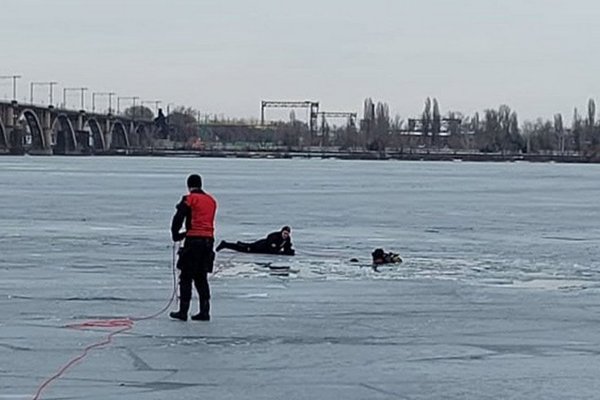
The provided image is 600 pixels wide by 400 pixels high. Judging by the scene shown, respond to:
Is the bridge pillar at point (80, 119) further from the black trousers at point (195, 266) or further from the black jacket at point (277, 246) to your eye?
the black trousers at point (195, 266)

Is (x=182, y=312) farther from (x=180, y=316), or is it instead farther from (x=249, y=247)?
(x=249, y=247)

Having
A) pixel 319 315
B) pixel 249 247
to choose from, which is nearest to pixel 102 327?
pixel 319 315

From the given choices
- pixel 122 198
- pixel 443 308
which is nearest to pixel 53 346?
pixel 443 308

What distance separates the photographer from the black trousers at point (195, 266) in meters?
15.2

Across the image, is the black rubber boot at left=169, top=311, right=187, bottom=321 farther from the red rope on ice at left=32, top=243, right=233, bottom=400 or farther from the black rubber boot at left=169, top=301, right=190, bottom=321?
the red rope on ice at left=32, top=243, right=233, bottom=400

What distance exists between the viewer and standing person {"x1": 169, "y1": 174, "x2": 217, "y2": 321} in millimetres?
15125

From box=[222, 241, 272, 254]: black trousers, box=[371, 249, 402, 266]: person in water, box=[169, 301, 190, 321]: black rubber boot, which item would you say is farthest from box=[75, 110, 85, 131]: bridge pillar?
box=[169, 301, 190, 321]: black rubber boot

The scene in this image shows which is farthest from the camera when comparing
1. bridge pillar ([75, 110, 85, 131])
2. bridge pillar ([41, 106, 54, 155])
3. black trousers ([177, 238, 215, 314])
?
bridge pillar ([75, 110, 85, 131])

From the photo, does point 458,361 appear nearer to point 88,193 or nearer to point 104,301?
point 104,301

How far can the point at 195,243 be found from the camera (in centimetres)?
1517

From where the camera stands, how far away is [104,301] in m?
16.9

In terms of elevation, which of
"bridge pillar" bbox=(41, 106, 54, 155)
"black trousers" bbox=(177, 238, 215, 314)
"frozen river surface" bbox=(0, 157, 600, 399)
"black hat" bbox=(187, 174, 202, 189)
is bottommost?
"frozen river surface" bbox=(0, 157, 600, 399)

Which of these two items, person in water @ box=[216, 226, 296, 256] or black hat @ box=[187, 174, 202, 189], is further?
person in water @ box=[216, 226, 296, 256]

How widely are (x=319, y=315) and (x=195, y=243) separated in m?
1.76
